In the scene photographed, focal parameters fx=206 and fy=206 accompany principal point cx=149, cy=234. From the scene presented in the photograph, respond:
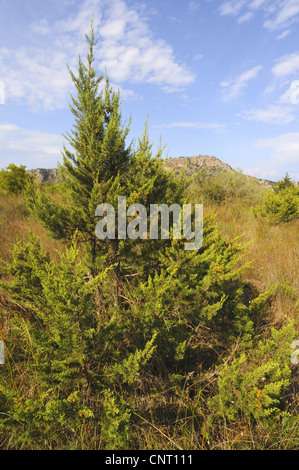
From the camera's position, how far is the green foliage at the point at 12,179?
11688mm

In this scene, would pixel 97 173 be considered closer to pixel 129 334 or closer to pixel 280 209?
pixel 129 334

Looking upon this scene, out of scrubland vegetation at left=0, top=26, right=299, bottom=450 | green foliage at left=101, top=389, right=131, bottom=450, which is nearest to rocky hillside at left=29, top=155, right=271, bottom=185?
scrubland vegetation at left=0, top=26, right=299, bottom=450

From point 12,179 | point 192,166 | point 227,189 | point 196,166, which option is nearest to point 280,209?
point 227,189

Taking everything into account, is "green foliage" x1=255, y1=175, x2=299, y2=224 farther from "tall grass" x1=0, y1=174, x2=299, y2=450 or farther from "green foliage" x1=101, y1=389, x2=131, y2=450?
"green foliage" x1=101, y1=389, x2=131, y2=450

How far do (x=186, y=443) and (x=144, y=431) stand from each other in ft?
1.25

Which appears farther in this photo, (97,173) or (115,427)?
(97,173)

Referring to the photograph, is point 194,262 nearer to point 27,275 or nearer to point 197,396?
point 197,396

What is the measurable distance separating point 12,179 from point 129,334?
13324mm

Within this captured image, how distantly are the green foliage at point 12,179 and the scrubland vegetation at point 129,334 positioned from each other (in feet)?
34.7

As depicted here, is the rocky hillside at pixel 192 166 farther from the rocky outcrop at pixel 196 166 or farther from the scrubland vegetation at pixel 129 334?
the scrubland vegetation at pixel 129 334

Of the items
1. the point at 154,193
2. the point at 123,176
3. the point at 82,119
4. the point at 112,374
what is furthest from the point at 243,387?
the point at 82,119

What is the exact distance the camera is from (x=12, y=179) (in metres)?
12.2

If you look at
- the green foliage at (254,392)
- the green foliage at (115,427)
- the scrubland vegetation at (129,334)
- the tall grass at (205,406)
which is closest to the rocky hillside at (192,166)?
the scrubland vegetation at (129,334)

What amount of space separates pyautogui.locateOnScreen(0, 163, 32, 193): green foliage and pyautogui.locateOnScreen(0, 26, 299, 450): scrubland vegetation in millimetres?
10572
